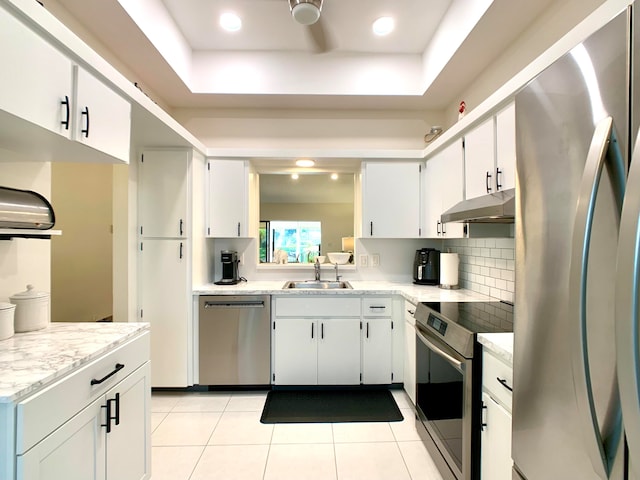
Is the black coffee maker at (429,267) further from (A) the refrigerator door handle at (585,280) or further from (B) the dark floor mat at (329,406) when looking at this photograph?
(A) the refrigerator door handle at (585,280)

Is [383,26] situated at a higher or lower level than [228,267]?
higher

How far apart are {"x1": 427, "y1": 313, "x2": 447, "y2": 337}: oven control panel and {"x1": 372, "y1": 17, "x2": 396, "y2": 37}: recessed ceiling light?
7.14 feet

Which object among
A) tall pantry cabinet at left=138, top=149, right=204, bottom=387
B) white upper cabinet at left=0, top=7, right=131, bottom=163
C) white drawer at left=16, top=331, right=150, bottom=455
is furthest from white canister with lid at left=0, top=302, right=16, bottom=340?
tall pantry cabinet at left=138, top=149, right=204, bottom=387

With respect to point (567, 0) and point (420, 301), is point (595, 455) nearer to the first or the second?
point (420, 301)

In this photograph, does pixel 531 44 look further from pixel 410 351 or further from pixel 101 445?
pixel 101 445

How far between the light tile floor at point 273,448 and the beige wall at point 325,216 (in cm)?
178

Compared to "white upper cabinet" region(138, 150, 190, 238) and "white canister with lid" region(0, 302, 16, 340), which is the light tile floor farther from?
"white upper cabinet" region(138, 150, 190, 238)

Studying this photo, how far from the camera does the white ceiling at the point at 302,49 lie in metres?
2.00

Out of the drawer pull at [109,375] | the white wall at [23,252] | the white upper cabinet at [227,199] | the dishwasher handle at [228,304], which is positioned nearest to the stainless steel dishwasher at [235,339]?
the dishwasher handle at [228,304]

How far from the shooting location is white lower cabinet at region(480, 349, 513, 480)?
4.05 feet

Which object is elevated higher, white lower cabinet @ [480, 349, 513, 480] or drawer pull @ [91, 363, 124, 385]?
drawer pull @ [91, 363, 124, 385]

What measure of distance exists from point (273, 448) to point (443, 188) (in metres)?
2.27

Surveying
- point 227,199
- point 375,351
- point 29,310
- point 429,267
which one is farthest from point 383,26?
point 29,310

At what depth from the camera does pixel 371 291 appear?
274 centimetres
